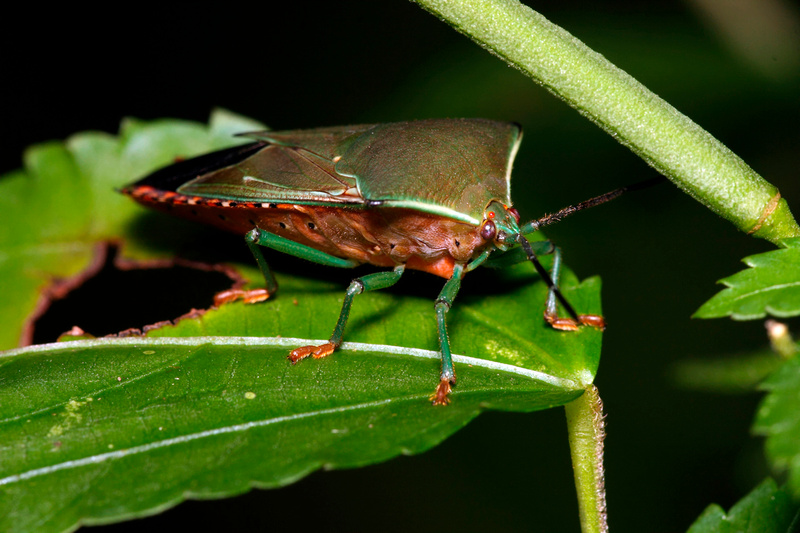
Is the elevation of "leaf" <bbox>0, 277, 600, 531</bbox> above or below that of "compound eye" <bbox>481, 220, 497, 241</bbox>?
below

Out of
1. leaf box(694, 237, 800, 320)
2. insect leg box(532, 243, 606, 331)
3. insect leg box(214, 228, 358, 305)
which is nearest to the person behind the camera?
leaf box(694, 237, 800, 320)

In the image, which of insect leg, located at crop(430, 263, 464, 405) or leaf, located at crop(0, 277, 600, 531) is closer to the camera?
leaf, located at crop(0, 277, 600, 531)

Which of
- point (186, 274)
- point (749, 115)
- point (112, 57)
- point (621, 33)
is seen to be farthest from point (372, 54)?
point (186, 274)

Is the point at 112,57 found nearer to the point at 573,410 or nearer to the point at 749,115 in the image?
the point at 749,115

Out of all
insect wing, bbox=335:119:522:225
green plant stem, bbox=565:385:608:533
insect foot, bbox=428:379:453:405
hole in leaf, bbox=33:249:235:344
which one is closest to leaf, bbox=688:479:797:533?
green plant stem, bbox=565:385:608:533

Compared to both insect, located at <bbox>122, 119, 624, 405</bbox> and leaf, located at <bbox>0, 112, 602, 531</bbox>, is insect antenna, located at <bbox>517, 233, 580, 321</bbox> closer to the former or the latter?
insect, located at <bbox>122, 119, 624, 405</bbox>

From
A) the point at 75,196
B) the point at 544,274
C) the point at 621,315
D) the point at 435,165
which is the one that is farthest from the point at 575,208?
the point at 75,196

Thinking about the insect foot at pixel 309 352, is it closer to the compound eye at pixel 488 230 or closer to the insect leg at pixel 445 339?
the insect leg at pixel 445 339
